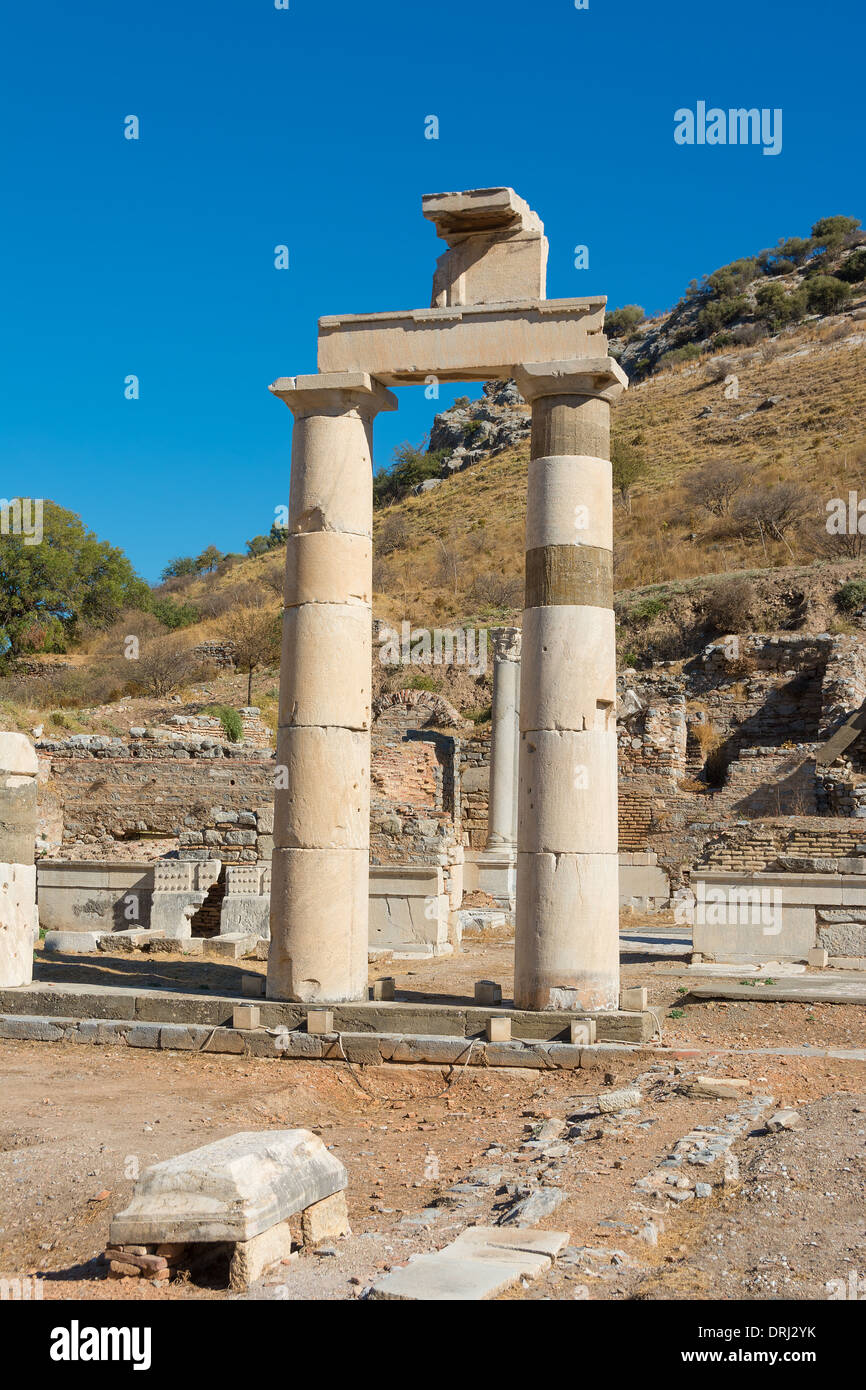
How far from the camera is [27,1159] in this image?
7164 millimetres

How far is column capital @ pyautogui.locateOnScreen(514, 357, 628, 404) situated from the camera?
10.3 meters

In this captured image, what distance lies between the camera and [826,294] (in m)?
65.6

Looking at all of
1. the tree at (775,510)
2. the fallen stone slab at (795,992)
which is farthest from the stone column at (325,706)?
the tree at (775,510)

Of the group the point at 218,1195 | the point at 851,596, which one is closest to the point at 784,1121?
the point at 218,1195

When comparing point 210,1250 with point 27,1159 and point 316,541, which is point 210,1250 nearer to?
point 27,1159

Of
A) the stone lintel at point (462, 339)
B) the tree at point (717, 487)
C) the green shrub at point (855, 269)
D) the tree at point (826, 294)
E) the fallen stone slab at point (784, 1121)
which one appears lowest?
the fallen stone slab at point (784, 1121)

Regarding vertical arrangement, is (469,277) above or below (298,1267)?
above

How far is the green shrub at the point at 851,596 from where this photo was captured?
118 ft

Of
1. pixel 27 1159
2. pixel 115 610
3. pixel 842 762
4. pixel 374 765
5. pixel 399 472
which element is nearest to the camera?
pixel 27 1159

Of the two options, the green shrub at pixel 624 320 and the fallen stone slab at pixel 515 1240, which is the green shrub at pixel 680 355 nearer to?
the green shrub at pixel 624 320

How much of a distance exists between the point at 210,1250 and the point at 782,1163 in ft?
9.90

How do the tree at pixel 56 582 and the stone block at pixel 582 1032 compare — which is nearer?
the stone block at pixel 582 1032

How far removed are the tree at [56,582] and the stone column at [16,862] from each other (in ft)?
101
